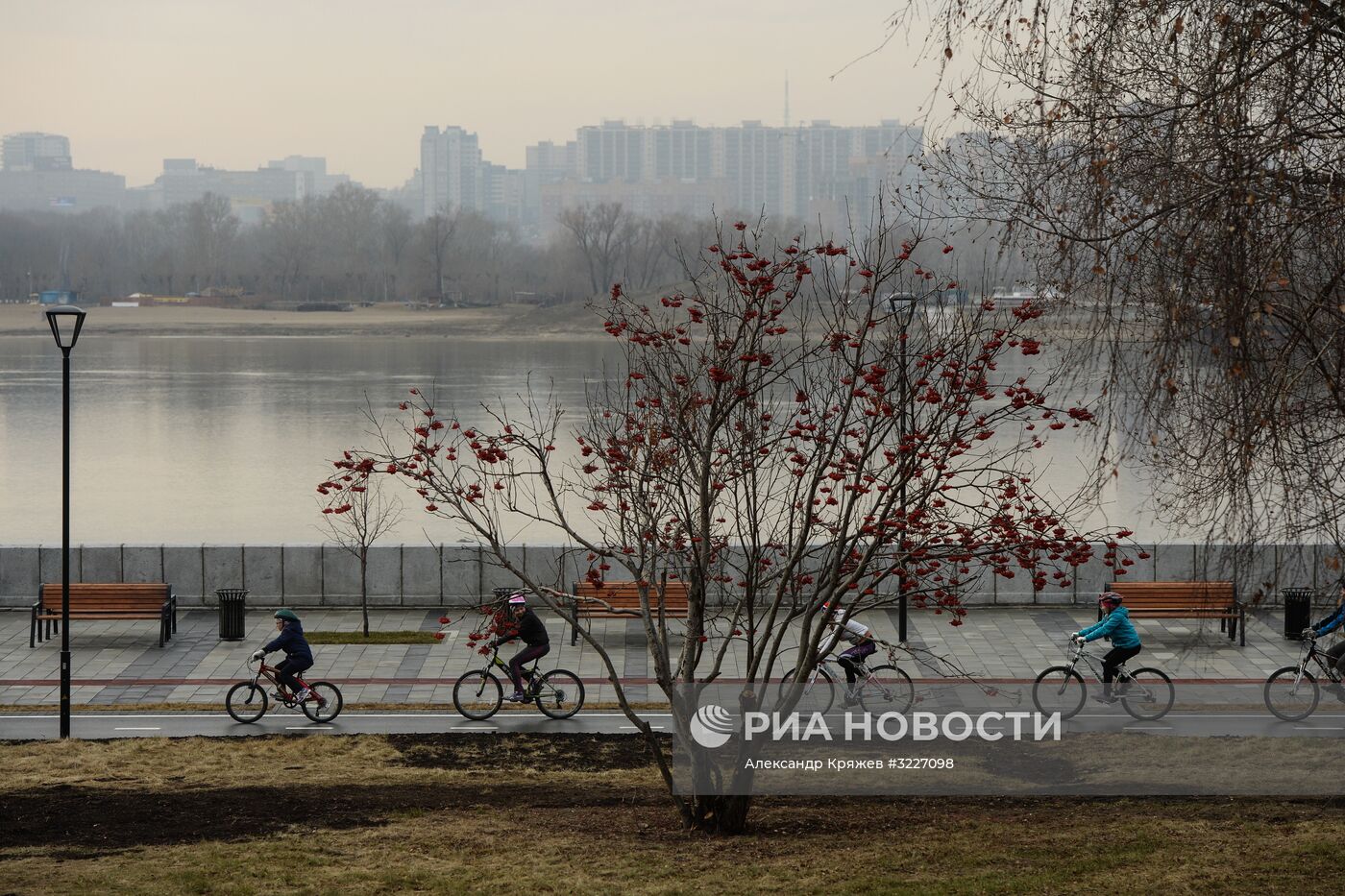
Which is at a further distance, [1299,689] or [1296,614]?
[1296,614]

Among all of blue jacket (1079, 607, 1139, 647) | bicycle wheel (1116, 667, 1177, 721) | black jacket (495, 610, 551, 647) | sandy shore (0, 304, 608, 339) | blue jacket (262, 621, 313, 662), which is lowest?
bicycle wheel (1116, 667, 1177, 721)

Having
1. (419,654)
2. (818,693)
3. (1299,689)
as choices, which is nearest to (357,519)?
(419,654)

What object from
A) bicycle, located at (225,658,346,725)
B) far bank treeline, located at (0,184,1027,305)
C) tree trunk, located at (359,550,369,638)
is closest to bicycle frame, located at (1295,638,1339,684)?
bicycle, located at (225,658,346,725)

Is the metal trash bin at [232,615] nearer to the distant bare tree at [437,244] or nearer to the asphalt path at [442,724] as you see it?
the asphalt path at [442,724]

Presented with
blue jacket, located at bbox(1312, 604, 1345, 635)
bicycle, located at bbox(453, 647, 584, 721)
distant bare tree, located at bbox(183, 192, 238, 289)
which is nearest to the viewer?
blue jacket, located at bbox(1312, 604, 1345, 635)

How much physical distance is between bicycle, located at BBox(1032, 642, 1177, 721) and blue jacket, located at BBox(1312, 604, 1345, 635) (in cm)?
160

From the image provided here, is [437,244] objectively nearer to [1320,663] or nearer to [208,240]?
[208,240]

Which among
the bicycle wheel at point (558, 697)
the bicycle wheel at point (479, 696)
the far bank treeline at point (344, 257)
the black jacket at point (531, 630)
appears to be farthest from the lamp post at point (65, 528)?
the far bank treeline at point (344, 257)

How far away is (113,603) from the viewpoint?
20.0 m

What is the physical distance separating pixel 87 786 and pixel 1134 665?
11.7 m

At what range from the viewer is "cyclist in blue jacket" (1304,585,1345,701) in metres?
14.1

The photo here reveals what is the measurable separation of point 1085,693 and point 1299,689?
2.50m

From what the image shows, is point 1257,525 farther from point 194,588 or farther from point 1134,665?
point 194,588

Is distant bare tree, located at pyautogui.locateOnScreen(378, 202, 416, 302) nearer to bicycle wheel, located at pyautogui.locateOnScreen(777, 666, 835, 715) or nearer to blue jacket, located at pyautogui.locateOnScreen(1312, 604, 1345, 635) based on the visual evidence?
bicycle wheel, located at pyautogui.locateOnScreen(777, 666, 835, 715)
